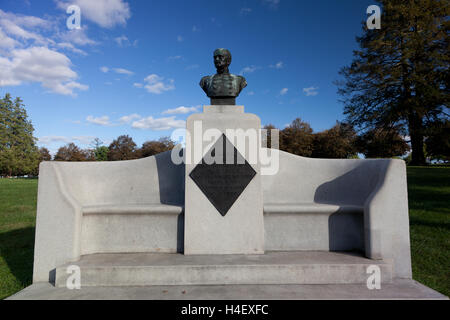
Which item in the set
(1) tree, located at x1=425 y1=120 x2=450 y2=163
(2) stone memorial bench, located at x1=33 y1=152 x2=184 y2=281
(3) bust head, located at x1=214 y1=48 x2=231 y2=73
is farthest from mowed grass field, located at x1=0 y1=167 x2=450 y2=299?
(3) bust head, located at x1=214 y1=48 x2=231 y2=73

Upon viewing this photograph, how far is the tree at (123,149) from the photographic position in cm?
5389

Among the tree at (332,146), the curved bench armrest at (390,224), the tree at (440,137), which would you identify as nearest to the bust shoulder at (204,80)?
the curved bench armrest at (390,224)

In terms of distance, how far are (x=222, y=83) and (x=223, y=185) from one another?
1990 mm

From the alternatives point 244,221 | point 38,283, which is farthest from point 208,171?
point 38,283

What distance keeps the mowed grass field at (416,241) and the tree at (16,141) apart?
42055 mm

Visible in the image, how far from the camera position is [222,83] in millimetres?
4910

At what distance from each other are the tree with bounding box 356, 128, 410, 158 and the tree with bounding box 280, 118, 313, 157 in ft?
52.5

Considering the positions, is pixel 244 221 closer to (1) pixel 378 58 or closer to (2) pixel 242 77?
(2) pixel 242 77

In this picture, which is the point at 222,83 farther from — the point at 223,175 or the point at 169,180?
the point at 169,180

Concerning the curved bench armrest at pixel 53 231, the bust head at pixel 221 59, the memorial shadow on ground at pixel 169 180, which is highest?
the bust head at pixel 221 59

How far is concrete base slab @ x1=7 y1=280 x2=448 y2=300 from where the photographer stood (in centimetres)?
321

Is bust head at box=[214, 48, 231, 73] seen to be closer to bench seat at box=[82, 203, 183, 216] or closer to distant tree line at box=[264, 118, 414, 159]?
bench seat at box=[82, 203, 183, 216]

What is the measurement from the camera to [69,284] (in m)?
3.60

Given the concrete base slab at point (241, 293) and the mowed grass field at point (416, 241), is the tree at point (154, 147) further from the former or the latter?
the concrete base slab at point (241, 293)
